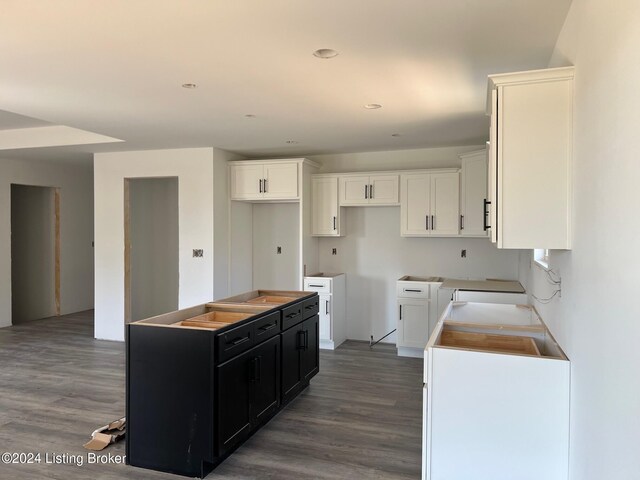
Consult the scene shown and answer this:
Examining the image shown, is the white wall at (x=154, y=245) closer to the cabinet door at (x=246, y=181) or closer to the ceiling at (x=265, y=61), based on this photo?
the cabinet door at (x=246, y=181)

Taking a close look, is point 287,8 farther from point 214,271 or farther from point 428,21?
point 214,271

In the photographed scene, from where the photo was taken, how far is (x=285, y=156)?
6.51 meters

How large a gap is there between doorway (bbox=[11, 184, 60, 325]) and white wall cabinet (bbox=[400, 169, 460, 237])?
5.93 meters

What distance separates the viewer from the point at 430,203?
18.3ft

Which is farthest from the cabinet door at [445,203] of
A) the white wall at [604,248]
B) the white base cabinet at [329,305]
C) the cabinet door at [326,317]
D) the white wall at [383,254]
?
the white wall at [604,248]

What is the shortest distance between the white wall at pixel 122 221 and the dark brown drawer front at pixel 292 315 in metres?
2.09

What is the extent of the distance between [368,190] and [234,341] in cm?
334

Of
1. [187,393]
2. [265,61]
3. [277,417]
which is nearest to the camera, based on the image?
[187,393]

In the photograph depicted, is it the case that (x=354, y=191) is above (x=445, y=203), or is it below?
above

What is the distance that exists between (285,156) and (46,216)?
4502 mm

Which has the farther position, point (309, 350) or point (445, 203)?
point (445, 203)

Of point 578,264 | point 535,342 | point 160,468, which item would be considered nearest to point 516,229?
point 578,264

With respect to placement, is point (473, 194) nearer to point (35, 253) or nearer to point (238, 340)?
point (238, 340)

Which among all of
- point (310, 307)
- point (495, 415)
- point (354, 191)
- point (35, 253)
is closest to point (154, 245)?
point (35, 253)
